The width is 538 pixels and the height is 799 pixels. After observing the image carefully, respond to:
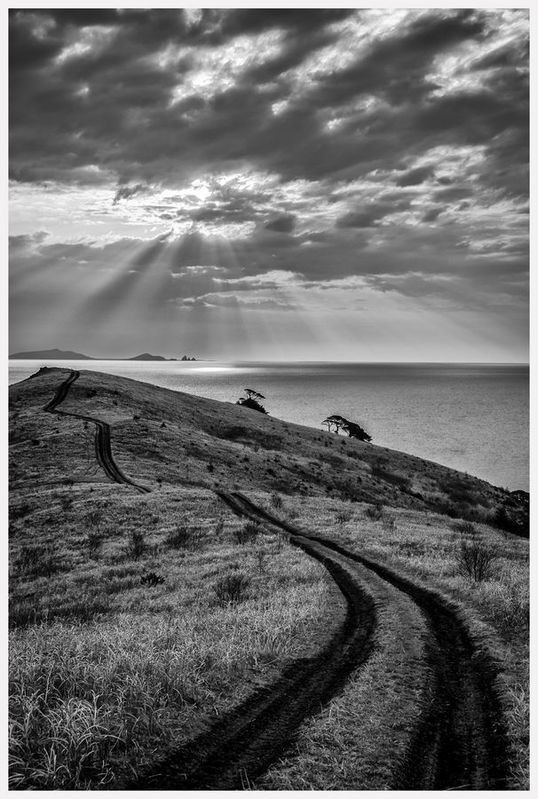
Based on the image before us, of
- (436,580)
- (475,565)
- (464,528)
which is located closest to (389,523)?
(464,528)

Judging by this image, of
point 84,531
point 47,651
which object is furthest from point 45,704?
point 84,531

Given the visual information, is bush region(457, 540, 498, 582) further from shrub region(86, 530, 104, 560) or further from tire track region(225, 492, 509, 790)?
shrub region(86, 530, 104, 560)

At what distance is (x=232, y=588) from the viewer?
52.1 feet

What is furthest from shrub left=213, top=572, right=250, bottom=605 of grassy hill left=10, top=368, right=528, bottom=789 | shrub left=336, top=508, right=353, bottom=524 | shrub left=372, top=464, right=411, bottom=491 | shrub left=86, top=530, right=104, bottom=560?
shrub left=372, top=464, right=411, bottom=491

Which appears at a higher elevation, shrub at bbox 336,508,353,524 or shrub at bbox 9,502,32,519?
shrub at bbox 9,502,32,519

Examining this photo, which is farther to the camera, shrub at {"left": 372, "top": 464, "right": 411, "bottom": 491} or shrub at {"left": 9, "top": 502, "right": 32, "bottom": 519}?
shrub at {"left": 372, "top": 464, "right": 411, "bottom": 491}

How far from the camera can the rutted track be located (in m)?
→ 36.4

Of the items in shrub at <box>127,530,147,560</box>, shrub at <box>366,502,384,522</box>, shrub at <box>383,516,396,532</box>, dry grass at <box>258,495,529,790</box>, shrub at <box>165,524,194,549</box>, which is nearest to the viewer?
dry grass at <box>258,495,529,790</box>

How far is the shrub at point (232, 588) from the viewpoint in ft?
49.5

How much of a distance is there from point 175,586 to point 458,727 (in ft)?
40.5

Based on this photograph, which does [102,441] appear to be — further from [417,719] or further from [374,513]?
[417,719]

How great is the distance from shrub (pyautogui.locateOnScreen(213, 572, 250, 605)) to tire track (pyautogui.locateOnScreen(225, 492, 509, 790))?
5.87m

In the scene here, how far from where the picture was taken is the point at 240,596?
15305 mm

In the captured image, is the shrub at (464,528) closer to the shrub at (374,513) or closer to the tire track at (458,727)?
the shrub at (374,513)
